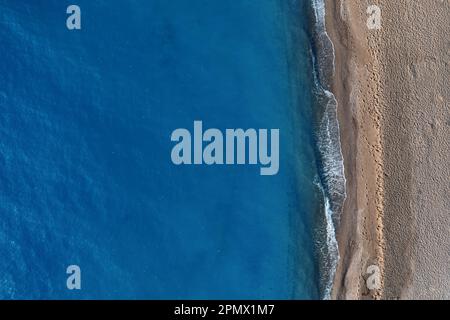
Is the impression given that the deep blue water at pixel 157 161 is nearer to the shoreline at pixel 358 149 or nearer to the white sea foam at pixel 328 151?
the white sea foam at pixel 328 151

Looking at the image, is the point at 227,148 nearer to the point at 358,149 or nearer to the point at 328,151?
the point at 328,151

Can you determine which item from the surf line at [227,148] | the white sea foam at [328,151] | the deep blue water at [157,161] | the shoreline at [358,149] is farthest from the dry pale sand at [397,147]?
the surf line at [227,148]

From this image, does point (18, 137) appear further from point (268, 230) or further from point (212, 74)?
point (268, 230)

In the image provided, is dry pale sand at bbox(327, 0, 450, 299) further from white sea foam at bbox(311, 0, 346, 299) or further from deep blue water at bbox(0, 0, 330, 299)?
deep blue water at bbox(0, 0, 330, 299)

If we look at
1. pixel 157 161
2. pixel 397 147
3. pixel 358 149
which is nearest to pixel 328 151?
pixel 358 149

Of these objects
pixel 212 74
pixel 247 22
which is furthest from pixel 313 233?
pixel 247 22
